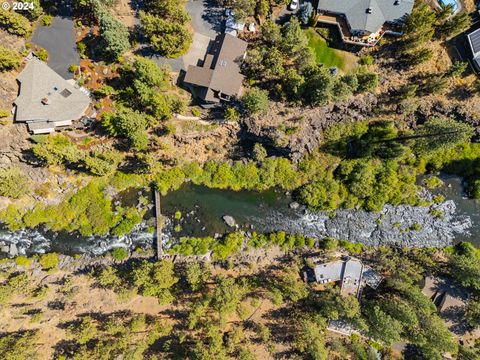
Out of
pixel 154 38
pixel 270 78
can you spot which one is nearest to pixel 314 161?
pixel 270 78

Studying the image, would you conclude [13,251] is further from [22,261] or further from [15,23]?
[15,23]

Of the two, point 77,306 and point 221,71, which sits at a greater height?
point 221,71

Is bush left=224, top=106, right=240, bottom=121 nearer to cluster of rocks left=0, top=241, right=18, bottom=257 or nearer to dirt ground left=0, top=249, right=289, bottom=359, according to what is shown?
dirt ground left=0, top=249, right=289, bottom=359

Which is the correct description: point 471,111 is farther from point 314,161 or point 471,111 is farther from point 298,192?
point 298,192

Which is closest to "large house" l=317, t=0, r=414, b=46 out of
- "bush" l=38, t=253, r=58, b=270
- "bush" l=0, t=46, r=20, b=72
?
"bush" l=0, t=46, r=20, b=72

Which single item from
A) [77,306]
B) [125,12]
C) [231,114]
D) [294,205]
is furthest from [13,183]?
[294,205]
